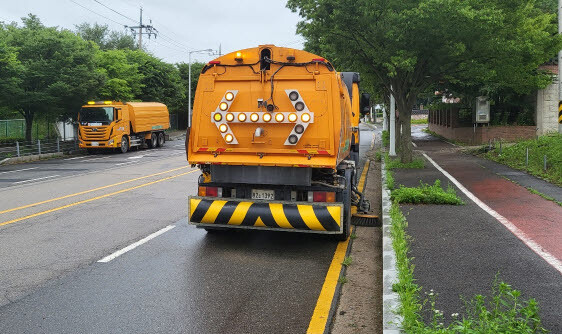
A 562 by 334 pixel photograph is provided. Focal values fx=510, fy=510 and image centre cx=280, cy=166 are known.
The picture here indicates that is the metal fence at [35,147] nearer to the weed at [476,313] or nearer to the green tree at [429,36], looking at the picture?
the green tree at [429,36]

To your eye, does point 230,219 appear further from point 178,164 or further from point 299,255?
point 178,164

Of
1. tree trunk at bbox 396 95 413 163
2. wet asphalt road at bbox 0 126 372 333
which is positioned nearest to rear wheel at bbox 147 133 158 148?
tree trunk at bbox 396 95 413 163

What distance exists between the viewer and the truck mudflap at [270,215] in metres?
7.35

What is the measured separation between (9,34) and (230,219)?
87.2 ft

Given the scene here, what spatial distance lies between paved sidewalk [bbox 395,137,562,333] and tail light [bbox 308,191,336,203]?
4.34 ft

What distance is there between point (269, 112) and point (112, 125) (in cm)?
2532

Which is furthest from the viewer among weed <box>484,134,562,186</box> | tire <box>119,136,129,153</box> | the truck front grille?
tire <box>119,136,129,153</box>

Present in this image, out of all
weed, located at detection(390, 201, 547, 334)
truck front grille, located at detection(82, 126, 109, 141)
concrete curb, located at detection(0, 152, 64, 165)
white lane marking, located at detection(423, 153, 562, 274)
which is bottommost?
concrete curb, located at detection(0, 152, 64, 165)

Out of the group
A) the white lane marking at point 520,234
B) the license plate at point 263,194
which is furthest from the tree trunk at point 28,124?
the license plate at point 263,194

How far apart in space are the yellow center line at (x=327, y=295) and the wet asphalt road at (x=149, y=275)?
0.28 feet

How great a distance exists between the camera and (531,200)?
1109 cm

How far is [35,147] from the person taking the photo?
2831 cm

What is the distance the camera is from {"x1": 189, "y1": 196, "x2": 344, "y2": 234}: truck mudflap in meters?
7.35

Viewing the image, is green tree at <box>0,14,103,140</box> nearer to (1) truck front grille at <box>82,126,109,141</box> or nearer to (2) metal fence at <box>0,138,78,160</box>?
(2) metal fence at <box>0,138,78,160</box>
